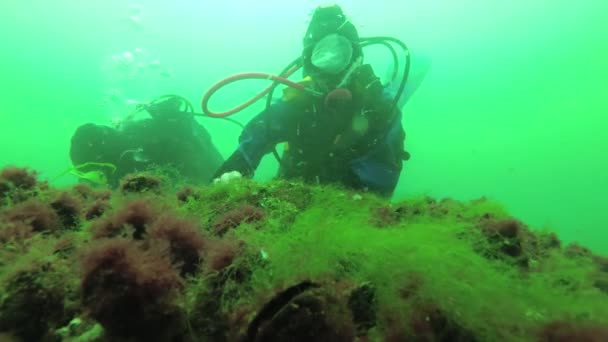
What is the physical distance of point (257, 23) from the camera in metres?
89.3

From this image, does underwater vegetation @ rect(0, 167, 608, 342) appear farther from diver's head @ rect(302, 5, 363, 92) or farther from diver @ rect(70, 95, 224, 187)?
diver @ rect(70, 95, 224, 187)

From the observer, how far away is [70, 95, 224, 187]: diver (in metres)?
9.52

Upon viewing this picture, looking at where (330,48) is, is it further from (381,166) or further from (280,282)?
(280,282)

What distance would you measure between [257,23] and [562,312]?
97151mm

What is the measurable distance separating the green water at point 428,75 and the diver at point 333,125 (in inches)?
2510

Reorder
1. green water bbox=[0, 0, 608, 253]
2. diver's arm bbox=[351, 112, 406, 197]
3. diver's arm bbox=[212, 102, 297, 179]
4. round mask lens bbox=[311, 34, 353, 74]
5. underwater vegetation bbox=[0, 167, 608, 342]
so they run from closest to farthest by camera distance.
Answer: underwater vegetation bbox=[0, 167, 608, 342] → diver's arm bbox=[351, 112, 406, 197] → diver's arm bbox=[212, 102, 297, 179] → round mask lens bbox=[311, 34, 353, 74] → green water bbox=[0, 0, 608, 253]

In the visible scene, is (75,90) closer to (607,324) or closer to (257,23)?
(257,23)

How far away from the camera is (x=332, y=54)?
7270 mm

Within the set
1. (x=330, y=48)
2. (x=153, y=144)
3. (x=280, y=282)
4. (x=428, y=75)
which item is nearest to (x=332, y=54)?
(x=330, y=48)

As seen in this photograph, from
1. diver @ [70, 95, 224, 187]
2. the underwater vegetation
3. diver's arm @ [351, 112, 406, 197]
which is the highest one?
diver @ [70, 95, 224, 187]

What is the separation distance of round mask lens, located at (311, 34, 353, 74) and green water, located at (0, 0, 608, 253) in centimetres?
6387

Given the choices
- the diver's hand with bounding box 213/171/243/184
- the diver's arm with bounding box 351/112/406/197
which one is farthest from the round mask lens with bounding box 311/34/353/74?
the diver's hand with bounding box 213/171/243/184

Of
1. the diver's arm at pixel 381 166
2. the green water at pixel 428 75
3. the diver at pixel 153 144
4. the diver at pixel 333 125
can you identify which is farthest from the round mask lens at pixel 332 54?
the green water at pixel 428 75

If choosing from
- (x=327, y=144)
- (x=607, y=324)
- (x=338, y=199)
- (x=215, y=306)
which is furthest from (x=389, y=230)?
(x=327, y=144)
